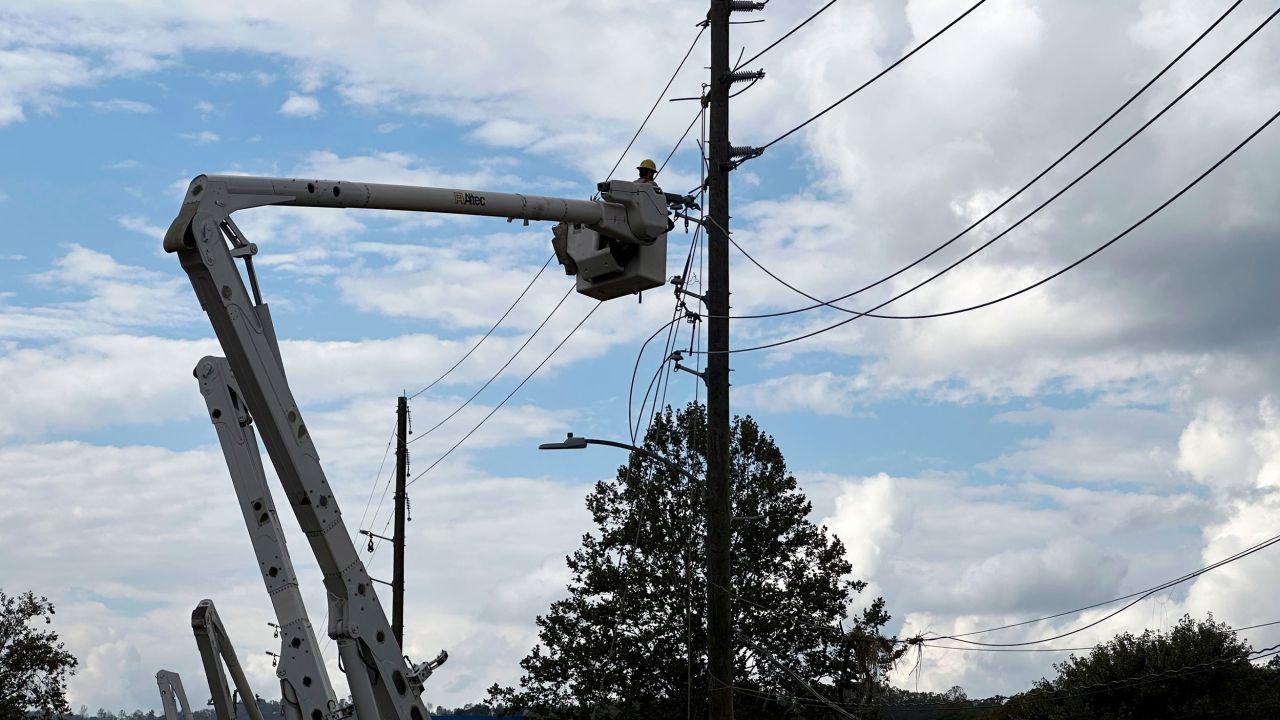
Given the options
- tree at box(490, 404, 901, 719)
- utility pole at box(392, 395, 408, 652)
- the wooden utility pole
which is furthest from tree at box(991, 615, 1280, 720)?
the wooden utility pole

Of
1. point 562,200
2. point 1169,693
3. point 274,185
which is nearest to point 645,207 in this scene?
point 562,200

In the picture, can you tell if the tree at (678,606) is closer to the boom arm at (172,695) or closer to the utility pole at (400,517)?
the utility pole at (400,517)

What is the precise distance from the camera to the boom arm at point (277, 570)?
10.8m

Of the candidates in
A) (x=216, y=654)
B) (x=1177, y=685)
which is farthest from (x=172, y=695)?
(x=1177, y=685)

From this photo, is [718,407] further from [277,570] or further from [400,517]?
[400,517]

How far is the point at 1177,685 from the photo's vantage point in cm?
4103

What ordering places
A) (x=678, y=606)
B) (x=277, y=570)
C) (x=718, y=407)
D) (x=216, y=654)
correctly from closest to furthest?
(x=277, y=570) < (x=216, y=654) < (x=718, y=407) < (x=678, y=606)

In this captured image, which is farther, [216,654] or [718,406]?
[718,406]

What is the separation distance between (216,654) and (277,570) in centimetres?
140

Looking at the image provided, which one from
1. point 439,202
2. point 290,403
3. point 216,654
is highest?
point 439,202

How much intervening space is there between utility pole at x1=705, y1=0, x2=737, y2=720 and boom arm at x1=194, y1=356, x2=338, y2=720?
5.85m

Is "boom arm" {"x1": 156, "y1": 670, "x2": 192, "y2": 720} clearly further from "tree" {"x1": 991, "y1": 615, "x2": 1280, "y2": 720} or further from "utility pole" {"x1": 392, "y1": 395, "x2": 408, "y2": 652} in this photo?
"tree" {"x1": 991, "y1": 615, "x2": 1280, "y2": 720}

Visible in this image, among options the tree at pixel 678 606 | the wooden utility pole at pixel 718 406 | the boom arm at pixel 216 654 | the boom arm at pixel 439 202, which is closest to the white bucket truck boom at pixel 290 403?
the boom arm at pixel 439 202

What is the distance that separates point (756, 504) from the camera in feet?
139
